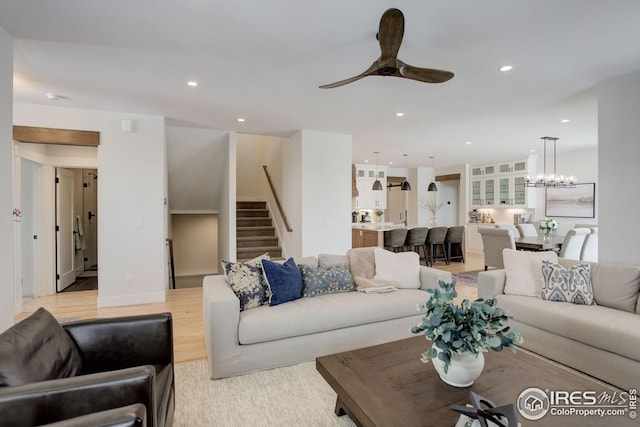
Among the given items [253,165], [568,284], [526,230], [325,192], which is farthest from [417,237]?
[253,165]

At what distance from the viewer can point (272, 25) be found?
7.68 ft

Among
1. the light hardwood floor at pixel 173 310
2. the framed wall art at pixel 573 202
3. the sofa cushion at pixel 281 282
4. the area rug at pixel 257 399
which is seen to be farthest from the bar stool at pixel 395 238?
the area rug at pixel 257 399

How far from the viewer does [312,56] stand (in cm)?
282

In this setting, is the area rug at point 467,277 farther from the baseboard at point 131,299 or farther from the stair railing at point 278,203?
the baseboard at point 131,299

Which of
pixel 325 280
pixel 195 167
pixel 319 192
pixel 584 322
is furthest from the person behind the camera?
pixel 195 167

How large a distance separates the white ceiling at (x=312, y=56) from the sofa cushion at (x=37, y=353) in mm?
1972

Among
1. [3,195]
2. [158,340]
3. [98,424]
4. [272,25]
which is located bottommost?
[158,340]

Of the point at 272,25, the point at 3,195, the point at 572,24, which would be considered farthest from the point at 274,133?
the point at 572,24

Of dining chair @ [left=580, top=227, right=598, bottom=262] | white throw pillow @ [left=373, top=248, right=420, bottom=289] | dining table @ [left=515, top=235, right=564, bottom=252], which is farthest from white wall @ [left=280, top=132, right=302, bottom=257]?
dining chair @ [left=580, top=227, right=598, bottom=262]

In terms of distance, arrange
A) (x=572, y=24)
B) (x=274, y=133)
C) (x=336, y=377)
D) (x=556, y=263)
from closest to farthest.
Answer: (x=336, y=377) → (x=572, y=24) → (x=556, y=263) → (x=274, y=133)

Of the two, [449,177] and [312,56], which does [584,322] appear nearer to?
[312,56]

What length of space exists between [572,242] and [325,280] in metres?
4.39

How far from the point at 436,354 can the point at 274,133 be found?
489 cm

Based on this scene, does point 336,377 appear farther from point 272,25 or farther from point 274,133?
point 274,133
